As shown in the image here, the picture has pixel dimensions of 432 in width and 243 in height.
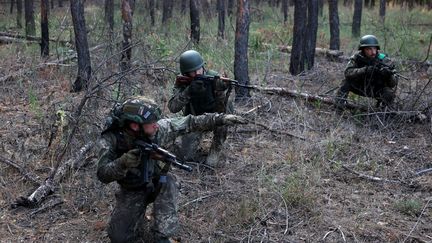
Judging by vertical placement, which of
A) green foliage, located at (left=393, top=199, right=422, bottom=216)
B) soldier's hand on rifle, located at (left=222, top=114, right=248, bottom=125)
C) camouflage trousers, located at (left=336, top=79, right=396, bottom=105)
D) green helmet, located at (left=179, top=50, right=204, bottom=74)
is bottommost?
green foliage, located at (left=393, top=199, right=422, bottom=216)

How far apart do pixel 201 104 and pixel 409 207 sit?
2.50 metres

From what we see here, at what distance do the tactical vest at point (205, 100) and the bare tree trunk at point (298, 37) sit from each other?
4.48 m

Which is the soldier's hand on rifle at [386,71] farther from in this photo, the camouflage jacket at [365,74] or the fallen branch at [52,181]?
the fallen branch at [52,181]

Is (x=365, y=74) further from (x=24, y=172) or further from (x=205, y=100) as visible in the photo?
(x=24, y=172)

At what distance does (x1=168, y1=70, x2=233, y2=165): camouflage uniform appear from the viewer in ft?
18.5

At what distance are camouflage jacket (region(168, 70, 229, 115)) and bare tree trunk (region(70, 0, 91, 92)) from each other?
2.57 metres

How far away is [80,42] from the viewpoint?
313 inches

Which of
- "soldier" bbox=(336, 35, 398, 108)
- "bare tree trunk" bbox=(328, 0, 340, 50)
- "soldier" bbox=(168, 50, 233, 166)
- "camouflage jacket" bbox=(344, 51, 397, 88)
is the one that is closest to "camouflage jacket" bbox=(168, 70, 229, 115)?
"soldier" bbox=(168, 50, 233, 166)

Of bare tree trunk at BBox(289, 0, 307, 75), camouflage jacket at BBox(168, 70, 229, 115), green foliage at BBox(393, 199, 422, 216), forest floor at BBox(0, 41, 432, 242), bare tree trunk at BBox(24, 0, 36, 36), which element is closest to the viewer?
forest floor at BBox(0, 41, 432, 242)

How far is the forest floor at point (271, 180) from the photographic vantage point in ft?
14.1

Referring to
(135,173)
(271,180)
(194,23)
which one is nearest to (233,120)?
(271,180)

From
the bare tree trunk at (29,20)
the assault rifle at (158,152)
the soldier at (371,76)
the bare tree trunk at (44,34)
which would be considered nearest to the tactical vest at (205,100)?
the assault rifle at (158,152)

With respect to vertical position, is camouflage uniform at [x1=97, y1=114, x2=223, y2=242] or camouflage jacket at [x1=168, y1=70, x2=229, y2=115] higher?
camouflage jacket at [x1=168, y1=70, x2=229, y2=115]

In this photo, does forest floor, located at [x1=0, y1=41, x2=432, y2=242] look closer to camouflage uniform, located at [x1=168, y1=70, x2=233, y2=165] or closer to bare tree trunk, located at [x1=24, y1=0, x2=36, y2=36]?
camouflage uniform, located at [x1=168, y1=70, x2=233, y2=165]
